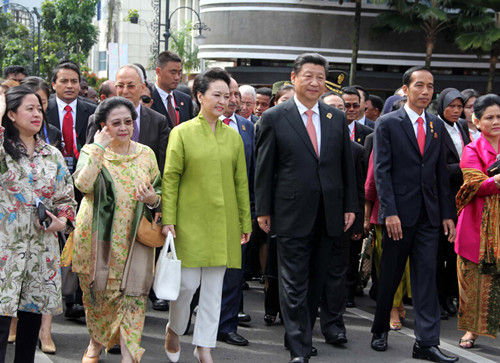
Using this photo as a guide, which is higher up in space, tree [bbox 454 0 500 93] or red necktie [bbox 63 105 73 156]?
tree [bbox 454 0 500 93]

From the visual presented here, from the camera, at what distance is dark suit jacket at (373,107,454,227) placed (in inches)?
249

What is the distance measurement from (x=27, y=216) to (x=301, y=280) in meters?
2.22

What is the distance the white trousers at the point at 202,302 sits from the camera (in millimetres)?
5547

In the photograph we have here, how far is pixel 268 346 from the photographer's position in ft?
21.5

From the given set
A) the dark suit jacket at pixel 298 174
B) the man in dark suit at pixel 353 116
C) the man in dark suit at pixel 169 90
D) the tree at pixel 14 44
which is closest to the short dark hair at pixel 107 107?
the dark suit jacket at pixel 298 174

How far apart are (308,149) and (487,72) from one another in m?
32.1

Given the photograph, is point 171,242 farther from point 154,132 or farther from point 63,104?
point 63,104

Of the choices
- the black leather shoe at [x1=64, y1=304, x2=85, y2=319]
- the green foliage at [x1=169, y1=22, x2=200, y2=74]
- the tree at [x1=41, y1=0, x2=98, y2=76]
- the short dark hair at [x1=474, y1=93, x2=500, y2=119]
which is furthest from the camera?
the green foliage at [x1=169, y1=22, x2=200, y2=74]

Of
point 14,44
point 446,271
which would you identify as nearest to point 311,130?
point 446,271

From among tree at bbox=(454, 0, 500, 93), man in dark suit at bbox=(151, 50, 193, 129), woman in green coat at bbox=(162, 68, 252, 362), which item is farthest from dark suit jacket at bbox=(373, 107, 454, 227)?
tree at bbox=(454, 0, 500, 93)

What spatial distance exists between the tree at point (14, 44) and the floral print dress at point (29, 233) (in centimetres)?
4784

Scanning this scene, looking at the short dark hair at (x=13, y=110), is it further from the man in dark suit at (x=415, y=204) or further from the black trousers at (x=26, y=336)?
the man in dark suit at (x=415, y=204)

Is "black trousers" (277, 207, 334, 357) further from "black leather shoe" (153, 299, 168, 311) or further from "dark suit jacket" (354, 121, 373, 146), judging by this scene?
"dark suit jacket" (354, 121, 373, 146)

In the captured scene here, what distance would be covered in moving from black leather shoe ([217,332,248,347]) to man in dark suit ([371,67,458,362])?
1.16m
